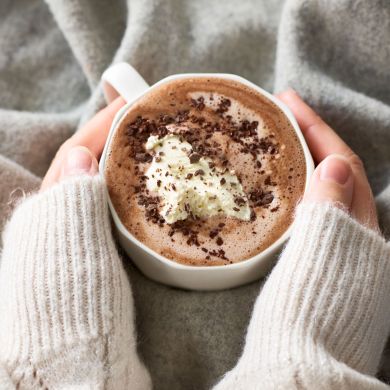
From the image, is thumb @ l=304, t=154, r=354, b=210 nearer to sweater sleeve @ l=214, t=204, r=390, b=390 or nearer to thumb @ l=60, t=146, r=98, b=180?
sweater sleeve @ l=214, t=204, r=390, b=390

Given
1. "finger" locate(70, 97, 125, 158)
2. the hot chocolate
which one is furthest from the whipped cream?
"finger" locate(70, 97, 125, 158)

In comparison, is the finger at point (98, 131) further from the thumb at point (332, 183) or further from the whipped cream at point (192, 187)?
the thumb at point (332, 183)

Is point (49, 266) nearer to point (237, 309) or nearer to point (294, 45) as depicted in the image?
point (237, 309)

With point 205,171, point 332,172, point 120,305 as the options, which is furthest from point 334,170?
point 120,305

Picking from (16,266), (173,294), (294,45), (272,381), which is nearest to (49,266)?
(16,266)

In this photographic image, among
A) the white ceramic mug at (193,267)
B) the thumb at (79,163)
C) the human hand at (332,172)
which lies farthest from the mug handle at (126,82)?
the human hand at (332,172)
